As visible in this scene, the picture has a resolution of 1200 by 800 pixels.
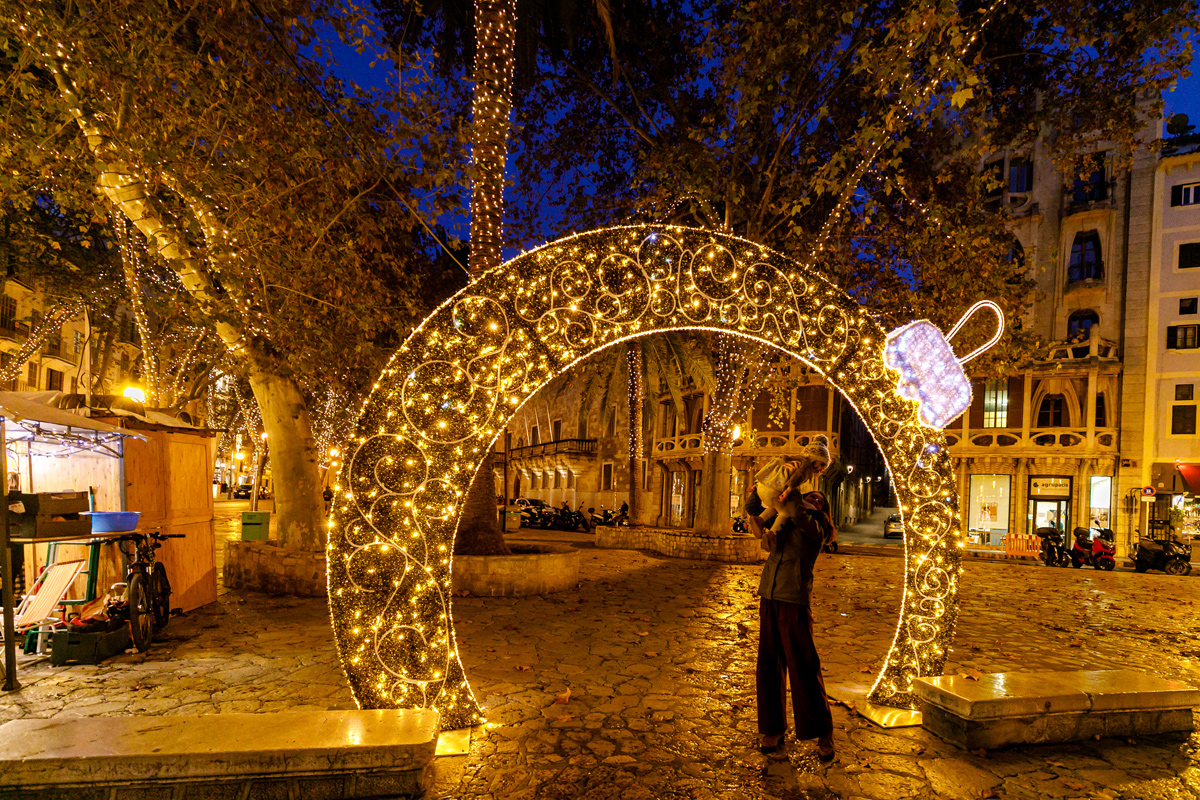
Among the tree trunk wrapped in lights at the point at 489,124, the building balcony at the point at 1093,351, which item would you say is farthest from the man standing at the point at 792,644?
the building balcony at the point at 1093,351

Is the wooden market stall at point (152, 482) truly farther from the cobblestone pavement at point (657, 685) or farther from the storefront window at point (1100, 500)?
the storefront window at point (1100, 500)

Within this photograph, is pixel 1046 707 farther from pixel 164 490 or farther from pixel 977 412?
pixel 977 412

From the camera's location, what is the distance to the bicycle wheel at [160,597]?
7.17 meters

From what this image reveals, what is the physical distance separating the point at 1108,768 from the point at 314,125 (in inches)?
392

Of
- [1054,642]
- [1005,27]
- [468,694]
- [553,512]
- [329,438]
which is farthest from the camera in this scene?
[329,438]

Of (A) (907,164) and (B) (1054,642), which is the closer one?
(B) (1054,642)

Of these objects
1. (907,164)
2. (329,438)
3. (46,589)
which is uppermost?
(907,164)

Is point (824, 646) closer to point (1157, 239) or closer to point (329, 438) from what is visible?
point (1157, 239)

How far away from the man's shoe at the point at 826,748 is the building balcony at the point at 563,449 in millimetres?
34746

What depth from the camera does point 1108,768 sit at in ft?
14.1

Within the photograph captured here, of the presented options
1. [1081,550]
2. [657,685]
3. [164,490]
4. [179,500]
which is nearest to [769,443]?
[1081,550]

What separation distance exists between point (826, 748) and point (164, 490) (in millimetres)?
8004

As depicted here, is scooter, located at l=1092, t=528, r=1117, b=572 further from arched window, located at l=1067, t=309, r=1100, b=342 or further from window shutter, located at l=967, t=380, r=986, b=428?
arched window, located at l=1067, t=309, r=1100, b=342

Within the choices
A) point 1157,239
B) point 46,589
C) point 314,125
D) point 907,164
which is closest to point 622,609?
point 46,589
